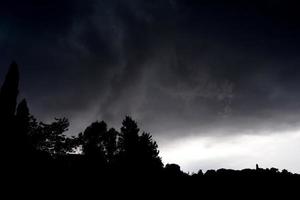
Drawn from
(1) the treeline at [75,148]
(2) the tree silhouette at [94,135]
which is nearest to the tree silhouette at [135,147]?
(1) the treeline at [75,148]

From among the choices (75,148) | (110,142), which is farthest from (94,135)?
(75,148)

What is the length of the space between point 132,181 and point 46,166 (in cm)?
840

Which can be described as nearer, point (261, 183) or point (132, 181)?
point (132, 181)

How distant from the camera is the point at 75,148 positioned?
2010 inches

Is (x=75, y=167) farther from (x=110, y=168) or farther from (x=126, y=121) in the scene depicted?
(x=126, y=121)

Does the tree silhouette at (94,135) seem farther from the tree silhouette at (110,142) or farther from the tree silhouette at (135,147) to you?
the tree silhouette at (135,147)

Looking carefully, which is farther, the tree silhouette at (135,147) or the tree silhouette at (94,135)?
the tree silhouette at (94,135)

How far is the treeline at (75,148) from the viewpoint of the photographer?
25.1m

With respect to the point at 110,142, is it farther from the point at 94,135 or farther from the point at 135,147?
the point at 135,147

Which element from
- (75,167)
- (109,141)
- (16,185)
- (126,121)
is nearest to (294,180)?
(75,167)

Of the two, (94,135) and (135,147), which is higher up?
(94,135)

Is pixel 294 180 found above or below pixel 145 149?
below

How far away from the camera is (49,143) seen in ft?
156

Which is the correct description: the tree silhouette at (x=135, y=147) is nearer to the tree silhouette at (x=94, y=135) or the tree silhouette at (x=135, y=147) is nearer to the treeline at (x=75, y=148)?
the treeline at (x=75, y=148)
